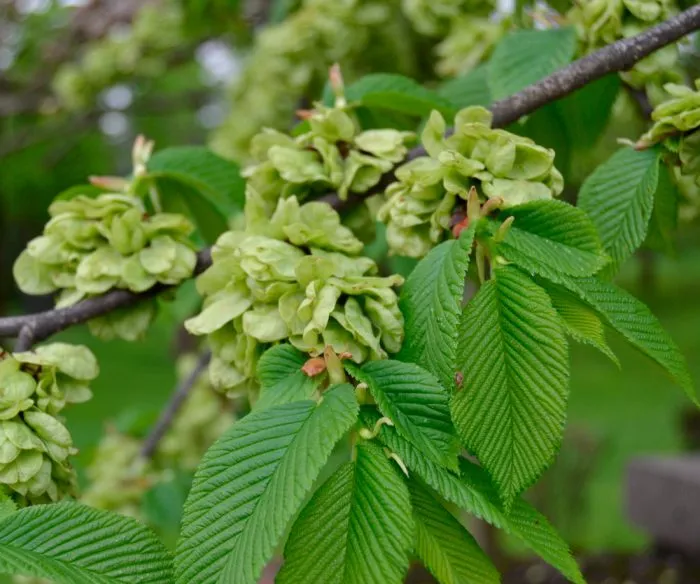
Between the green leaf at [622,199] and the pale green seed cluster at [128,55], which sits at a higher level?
the green leaf at [622,199]

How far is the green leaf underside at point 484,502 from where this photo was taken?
771 millimetres

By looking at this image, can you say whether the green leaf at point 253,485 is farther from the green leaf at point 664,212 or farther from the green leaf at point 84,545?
the green leaf at point 664,212

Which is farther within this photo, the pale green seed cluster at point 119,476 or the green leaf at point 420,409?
the pale green seed cluster at point 119,476

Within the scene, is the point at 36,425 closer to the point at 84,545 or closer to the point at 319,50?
the point at 84,545

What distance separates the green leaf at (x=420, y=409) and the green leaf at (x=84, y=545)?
287mm

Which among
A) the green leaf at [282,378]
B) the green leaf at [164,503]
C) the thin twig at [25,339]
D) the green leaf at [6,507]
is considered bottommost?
the green leaf at [164,503]

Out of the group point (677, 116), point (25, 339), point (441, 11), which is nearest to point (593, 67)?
point (677, 116)

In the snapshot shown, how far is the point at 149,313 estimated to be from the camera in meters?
1.21

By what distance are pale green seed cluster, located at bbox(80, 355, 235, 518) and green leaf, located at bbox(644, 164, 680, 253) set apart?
0.99 m

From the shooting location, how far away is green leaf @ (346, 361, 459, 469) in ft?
2.65

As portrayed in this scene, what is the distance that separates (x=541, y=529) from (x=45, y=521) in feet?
1.65

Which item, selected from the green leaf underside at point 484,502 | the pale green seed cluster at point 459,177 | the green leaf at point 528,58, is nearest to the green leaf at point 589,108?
the green leaf at point 528,58

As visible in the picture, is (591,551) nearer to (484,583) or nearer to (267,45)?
(267,45)

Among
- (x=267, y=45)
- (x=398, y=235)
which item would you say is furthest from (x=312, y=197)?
(x=267, y=45)
